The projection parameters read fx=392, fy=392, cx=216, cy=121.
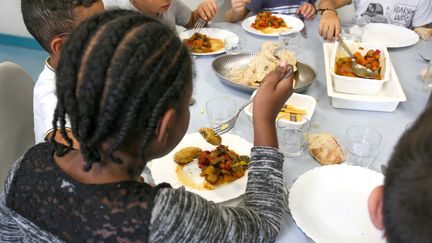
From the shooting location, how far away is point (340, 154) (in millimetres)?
1055

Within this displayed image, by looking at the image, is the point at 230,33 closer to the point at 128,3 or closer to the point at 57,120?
the point at 128,3

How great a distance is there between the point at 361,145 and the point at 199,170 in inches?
17.9

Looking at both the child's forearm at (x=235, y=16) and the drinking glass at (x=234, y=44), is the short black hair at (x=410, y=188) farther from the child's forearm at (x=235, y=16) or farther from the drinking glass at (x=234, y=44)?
the child's forearm at (x=235, y=16)

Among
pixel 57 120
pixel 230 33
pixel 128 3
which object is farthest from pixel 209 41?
pixel 57 120

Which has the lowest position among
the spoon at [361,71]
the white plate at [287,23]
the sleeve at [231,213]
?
the white plate at [287,23]

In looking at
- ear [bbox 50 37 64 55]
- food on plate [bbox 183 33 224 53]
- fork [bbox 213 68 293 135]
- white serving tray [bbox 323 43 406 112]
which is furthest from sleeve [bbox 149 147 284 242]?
food on plate [bbox 183 33 224 53]

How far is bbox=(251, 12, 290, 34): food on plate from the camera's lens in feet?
6.19

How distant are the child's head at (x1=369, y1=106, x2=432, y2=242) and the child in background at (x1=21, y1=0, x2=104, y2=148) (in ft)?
2.71

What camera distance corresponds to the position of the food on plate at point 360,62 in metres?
1.38

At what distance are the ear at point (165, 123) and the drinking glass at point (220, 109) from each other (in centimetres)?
49

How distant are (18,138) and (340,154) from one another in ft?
3.24

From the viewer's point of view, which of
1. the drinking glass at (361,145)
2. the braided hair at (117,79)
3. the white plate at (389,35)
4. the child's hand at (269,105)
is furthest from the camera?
the white plate at (389,35)

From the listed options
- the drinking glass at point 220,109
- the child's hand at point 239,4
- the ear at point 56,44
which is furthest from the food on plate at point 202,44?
the ear at point 56,44

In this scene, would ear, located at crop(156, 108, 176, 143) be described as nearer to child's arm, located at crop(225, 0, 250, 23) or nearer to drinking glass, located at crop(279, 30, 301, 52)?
drinking glass, located at crop(279, 30, 301, 52)
